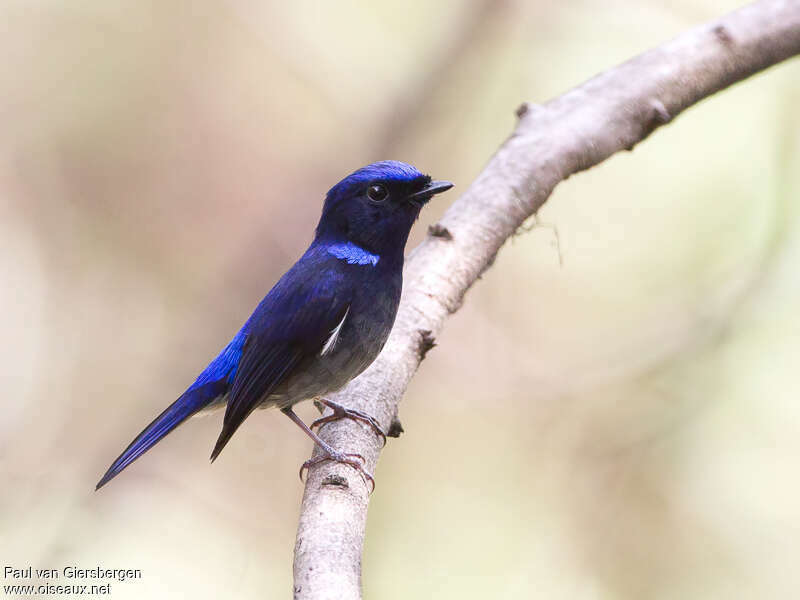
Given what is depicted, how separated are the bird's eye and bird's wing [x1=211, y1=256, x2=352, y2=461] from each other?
305mm

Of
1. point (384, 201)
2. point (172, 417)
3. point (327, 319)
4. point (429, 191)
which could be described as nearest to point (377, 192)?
point (384, 201)

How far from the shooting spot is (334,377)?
3178mm

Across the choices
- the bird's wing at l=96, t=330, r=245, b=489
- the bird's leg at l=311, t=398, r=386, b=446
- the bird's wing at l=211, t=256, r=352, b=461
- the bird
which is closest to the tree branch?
the bird's leg at l=311, t=398, r=386, b=446

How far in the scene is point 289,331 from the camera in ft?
10.8

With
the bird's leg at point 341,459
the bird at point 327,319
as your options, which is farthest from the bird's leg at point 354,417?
the bird's leg at point 341,459

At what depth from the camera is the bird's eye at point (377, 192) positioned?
339 cm

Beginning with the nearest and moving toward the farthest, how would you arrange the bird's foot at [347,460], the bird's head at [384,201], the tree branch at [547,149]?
the bird's foot at [347,460] → the tree branch at [547,149] → the bird's head at [384,201]

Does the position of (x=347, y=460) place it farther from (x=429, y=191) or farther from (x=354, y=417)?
(x=429, y=191)

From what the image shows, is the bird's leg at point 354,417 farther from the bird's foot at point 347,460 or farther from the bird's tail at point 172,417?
the bird's tail at point 172,417

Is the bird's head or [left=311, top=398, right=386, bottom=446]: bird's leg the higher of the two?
the bird's head

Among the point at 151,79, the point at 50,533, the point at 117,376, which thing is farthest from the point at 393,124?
the point at 50,533

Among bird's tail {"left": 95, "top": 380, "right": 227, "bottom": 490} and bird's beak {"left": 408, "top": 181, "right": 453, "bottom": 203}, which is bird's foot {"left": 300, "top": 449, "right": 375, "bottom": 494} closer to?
bird's tail {"left": 95, "top": 380, "right": 227, "bottom": 490}

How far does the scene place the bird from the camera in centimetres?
317

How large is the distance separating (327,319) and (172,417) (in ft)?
2.63
